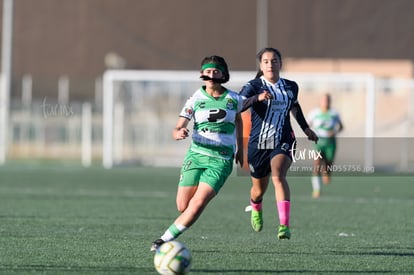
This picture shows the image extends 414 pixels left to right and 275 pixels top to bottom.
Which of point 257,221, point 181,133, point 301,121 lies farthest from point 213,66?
point 257,221

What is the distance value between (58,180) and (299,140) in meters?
6.54

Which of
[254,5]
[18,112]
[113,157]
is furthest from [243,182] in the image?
[254,5]

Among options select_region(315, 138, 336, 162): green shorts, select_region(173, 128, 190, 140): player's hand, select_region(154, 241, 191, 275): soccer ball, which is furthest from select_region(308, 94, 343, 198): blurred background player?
select_region(154, 241, 191, 275): soccer ball

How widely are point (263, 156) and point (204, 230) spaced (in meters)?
1.98

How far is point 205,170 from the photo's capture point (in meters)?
9.82

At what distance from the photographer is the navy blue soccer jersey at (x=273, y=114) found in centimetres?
1147

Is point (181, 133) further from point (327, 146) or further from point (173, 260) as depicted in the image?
point (327, 146)

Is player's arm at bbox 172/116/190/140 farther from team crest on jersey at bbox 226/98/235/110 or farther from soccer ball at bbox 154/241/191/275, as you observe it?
soccer ball at bbox 154/241/191/275

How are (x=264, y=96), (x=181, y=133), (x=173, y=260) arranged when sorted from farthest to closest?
(x=264, y=96), (x=181, y=133), (x=173, y=260)

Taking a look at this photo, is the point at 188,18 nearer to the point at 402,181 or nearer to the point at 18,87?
the point at 18,87

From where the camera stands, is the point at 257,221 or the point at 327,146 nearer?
the point at 257,221

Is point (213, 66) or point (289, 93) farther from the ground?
point (213, 66)

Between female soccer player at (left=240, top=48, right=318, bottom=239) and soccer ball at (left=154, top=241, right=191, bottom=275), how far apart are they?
9.51 feet

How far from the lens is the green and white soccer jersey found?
9.80m
